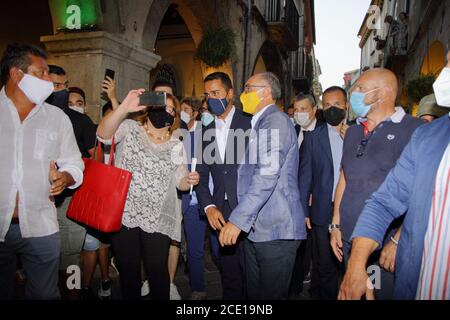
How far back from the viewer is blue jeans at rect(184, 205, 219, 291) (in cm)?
393

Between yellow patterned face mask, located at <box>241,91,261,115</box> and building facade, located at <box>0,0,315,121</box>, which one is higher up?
building facade, located at <box>0,0,315,121</box>

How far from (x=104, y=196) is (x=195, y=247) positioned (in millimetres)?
1565

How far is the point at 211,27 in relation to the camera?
343 inches

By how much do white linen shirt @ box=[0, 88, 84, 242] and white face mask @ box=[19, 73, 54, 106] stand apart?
0.07m

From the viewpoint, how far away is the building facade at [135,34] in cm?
520

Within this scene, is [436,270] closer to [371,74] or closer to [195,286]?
[371,74]

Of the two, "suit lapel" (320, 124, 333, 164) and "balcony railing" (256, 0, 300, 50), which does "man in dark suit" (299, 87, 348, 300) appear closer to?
"suit lapel" (320, 124, 333, 164)

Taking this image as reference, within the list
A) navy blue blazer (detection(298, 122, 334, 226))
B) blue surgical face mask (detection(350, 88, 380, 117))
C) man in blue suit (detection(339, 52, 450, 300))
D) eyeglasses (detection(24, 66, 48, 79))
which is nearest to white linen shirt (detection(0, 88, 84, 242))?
eyeglasses (detection(24, 66, 48, 79))

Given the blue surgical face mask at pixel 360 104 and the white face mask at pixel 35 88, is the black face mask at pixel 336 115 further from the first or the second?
the white face mask at pixel 35 88

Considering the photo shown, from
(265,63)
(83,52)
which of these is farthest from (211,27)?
(265,63)

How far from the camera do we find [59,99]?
10.9 ft

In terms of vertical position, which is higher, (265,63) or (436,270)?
(265,63)
